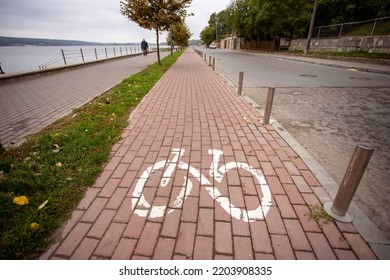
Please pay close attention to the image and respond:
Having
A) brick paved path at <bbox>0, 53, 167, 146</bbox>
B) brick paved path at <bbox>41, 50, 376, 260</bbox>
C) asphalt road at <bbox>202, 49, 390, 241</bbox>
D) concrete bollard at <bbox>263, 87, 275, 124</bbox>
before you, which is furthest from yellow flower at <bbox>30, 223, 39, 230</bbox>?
concrete bollard at <bbox>263, 87, 275, 124</bbox>

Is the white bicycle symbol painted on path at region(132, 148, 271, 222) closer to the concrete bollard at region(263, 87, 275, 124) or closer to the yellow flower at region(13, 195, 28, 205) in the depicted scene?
the yellow flower at region(13, 195, 28, 205)

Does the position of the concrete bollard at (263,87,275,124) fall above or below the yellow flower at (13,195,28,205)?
above

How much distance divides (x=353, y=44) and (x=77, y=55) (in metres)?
25.1

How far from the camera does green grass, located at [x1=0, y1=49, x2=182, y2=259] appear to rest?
215 cm

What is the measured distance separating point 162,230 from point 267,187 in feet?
4.91

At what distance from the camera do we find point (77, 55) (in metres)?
18.2

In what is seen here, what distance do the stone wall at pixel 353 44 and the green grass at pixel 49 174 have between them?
21609 millimetres

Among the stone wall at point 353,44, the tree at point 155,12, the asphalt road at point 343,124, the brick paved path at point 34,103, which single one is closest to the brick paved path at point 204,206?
the asphalt road at point 343,124

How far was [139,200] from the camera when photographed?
8.74 feet

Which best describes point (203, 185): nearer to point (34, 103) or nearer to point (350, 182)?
point (350, 182)

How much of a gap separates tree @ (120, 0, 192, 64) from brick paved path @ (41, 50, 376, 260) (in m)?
13.2

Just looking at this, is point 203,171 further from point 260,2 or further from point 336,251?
point 260,2

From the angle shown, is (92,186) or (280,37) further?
(280,37)

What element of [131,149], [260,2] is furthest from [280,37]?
[131,149]
